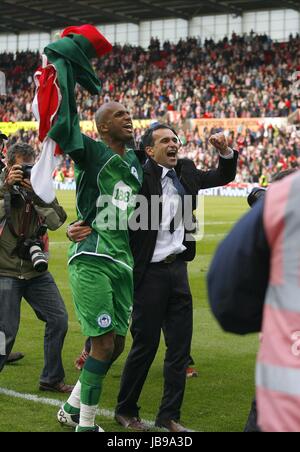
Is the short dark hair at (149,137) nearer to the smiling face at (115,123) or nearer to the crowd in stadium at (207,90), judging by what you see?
the smiling face at (115,123)

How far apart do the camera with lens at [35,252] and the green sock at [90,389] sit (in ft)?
4.05

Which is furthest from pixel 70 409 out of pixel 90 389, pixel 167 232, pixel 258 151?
A: pixel 258 151

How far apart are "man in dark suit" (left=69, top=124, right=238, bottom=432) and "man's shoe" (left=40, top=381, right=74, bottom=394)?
978 mm

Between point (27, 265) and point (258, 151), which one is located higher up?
point (27, 265)

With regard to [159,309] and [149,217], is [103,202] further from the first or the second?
[159,309]

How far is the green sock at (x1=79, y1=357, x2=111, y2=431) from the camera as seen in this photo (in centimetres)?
503

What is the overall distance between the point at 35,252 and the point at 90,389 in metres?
1.48

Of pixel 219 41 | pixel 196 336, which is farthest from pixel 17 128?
pixel 196 336

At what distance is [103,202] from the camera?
5.07 m

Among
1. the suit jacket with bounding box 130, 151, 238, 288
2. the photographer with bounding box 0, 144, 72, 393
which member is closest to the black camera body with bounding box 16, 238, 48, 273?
the photographer with bounding box 0, 144, 72, 393

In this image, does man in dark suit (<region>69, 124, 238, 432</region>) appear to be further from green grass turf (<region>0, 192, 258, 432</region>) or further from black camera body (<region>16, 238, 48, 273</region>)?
black camera body (<region>16, 238, 48, 273</region>)

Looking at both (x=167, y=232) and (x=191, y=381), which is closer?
(x=167, y=232)
